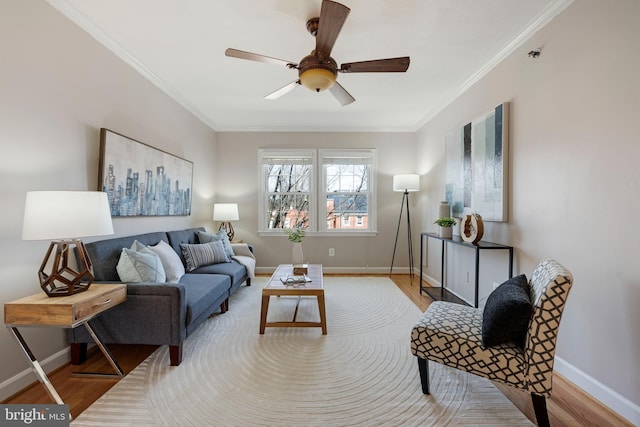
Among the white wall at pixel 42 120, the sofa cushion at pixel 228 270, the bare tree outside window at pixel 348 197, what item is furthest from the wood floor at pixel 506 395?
the bare tree outside window at pixel 348 197

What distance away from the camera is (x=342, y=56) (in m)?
2.67

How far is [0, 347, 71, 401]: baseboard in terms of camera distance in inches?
65.7

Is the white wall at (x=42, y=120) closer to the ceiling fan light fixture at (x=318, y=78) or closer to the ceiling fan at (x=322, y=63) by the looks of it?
the ceiling fan at (x=322, y=63)

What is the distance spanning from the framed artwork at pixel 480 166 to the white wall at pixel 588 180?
0.13 metres

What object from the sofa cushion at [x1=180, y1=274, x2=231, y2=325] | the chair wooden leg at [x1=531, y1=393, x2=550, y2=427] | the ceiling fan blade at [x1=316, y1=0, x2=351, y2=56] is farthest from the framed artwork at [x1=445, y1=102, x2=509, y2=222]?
the sofa cushion at [x1=180, y1=274, x2=231, y2=325]

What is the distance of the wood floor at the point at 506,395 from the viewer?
156 centimetres

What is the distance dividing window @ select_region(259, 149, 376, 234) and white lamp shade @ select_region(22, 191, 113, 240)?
3361mm

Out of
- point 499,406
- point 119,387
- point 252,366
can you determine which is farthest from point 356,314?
point 119,387

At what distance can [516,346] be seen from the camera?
1526mm

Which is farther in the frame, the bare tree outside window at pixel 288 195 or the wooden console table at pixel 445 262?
the bare tree outside window at pixel 288 195

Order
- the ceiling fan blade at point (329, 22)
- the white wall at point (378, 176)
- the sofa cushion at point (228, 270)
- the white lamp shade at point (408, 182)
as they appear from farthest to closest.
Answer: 1. the white wall at point (378, 176)
2. the white lamp shade at point (408, 182)
3. the sofa cushion at point (228, 270)
4. the ceiling fan blade at point (329, 22)

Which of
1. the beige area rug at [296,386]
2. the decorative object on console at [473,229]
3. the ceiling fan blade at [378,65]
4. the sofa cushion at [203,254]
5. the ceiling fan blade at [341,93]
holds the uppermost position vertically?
the ceiling fan blade at [378,65]

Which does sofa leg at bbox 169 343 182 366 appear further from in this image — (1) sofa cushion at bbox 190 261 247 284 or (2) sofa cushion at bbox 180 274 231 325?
(1) sofa cushion at bbox 190 261 247 284

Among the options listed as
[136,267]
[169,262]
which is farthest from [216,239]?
[136,267]
